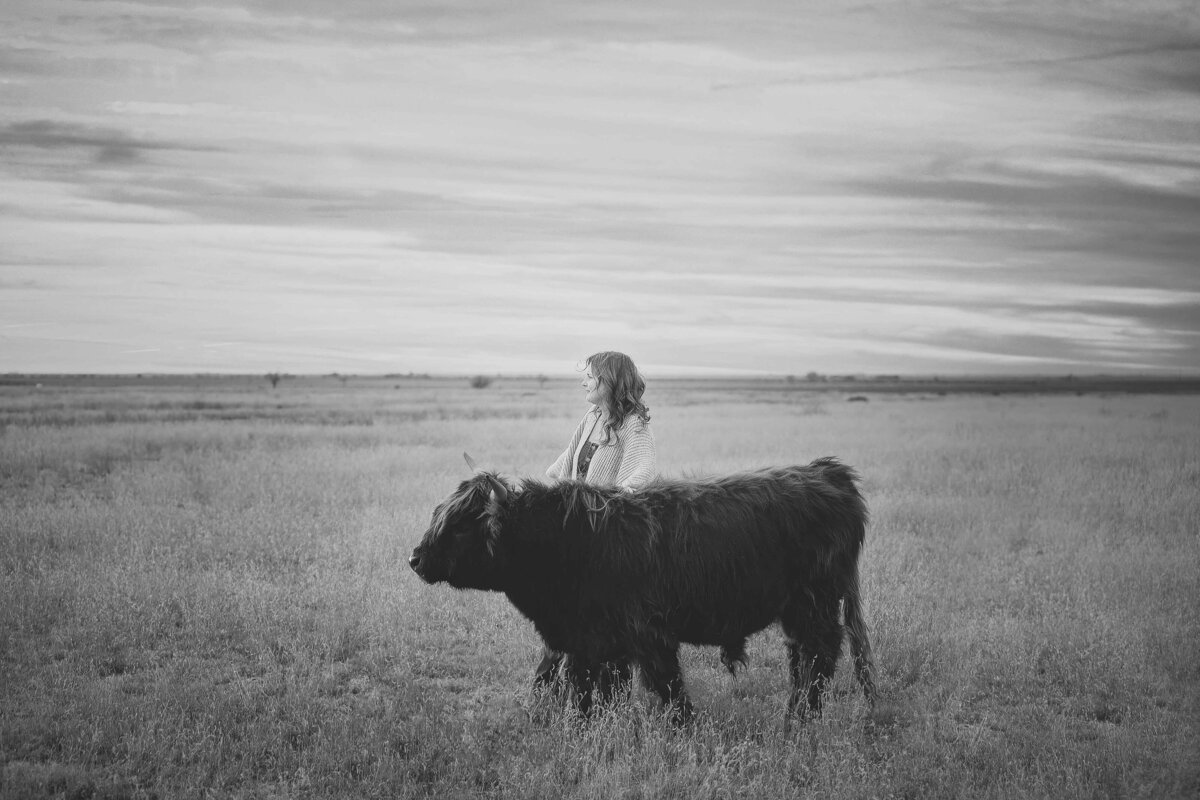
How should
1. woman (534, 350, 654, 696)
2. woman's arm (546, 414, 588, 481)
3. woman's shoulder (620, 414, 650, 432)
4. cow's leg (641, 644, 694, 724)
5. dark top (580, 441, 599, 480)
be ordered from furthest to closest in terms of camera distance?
woman's arm (546, 414, 588, 481)
dark top (580, 441, 599, 480)
woman's shoulder (620, 414, 650, 432)
woman (534, 350, 654, 696)
cow's leg (641, 644, 694, 724)

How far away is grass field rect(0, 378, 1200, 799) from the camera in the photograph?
4801 mm

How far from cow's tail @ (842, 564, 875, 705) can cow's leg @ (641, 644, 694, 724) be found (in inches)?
62.1

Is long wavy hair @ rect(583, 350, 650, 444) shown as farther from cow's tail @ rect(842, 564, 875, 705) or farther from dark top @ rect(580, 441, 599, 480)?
cow's tail @ rect(842, 564, 875, 705)

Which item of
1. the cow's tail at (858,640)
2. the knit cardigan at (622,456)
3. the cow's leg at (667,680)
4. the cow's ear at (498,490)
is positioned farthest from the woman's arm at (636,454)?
the cow's tail at (858,640)

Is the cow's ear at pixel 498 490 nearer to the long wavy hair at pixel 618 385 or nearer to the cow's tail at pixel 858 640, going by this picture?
the long wavy hair at pixel 618 385

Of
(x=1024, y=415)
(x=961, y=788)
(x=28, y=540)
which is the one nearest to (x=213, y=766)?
(x=961, y=788)

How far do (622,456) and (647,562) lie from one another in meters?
1.00

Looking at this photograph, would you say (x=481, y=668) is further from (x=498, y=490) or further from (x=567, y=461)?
(x=498, y=490)

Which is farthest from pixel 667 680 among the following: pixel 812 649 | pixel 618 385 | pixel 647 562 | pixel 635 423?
pixel 618 385

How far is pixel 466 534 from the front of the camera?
5133 mm

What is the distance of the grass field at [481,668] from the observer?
4.80 m

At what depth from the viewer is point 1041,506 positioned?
1400 cm

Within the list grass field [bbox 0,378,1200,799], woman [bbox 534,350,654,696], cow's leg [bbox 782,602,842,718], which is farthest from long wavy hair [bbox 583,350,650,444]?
grass field [bbox 0,378,1200,799]

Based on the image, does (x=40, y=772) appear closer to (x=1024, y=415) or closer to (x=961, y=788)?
(x=961, y=788)
